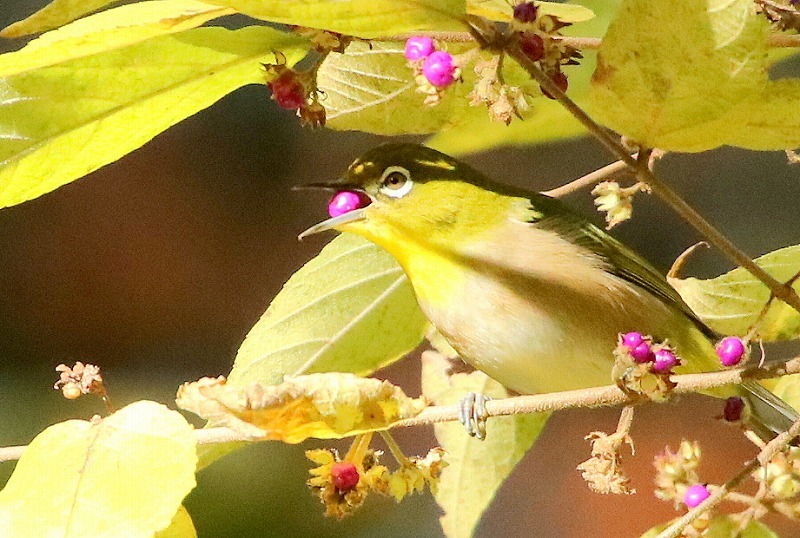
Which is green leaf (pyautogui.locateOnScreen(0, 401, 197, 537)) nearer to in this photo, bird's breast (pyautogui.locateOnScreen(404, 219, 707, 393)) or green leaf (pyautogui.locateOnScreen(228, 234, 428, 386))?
green leaf (pyautogui.locateOnScreen(228, 234, 428, 386))

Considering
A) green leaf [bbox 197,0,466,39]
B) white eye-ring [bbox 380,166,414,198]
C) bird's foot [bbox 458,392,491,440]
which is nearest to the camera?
green leaf [bbox 197,0,466,39]

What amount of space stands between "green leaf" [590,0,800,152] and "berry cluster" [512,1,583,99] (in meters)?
0.02

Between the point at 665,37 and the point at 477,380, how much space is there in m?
0.38

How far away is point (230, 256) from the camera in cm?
164

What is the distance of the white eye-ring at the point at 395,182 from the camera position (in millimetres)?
670

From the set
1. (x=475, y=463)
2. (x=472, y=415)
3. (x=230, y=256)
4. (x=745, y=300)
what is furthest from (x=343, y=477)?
(x=230, y=256)

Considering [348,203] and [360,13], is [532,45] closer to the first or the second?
[360,13]

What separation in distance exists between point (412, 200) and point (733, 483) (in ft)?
1.03

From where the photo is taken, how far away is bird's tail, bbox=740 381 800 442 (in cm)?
65

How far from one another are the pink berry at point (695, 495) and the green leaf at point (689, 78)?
0.59 feet

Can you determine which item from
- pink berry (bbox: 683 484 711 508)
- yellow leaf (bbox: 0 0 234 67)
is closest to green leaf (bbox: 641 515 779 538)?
pink berry (bbox: 683 484 711 508)

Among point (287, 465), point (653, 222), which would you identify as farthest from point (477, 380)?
point (653, 222)

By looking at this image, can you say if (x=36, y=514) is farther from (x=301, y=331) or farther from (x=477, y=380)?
(x=477, y=380)

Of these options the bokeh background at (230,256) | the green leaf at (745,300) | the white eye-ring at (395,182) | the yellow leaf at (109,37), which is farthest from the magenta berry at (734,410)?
the bokeh background at (230,256)
